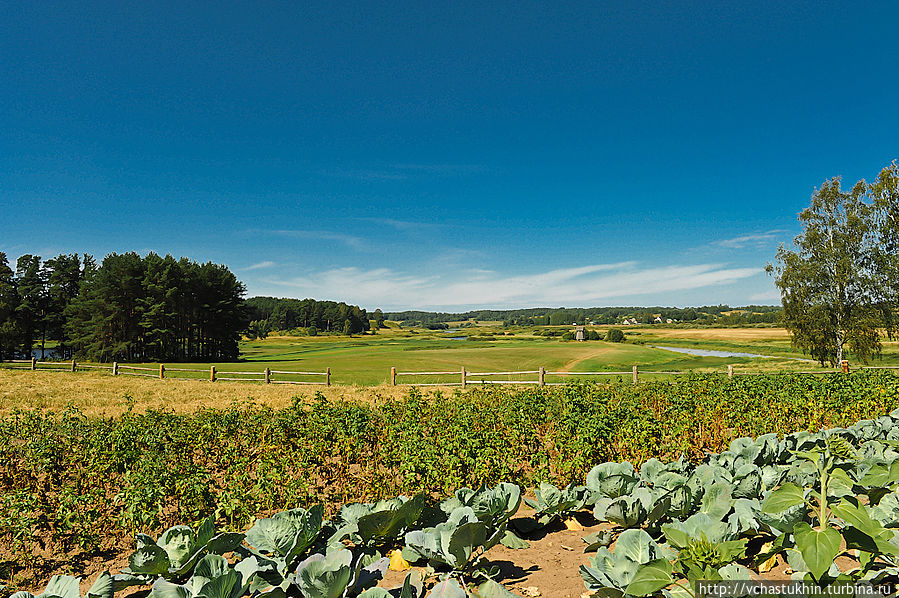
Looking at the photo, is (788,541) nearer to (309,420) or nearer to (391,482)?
(391,482)

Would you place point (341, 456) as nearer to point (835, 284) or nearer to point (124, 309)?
point (835, 284)

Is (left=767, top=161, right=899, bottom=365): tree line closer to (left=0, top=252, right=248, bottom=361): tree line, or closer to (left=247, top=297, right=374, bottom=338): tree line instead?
(left=0, top=252, right=248, bottom=361): tree line

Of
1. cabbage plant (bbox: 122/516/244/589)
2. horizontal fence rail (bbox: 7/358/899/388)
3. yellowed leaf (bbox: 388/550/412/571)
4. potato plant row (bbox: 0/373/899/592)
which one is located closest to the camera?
cabbage plant (bbox: 122/516/244/589)

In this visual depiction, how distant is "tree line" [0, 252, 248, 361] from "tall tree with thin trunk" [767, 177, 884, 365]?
4620 cm

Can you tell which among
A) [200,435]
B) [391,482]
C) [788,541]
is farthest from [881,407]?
[200,435]

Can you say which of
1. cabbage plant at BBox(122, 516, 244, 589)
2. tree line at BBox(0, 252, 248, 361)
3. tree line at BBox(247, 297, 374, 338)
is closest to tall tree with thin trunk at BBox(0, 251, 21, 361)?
tree line at BBox(0, 252, 248, 361)

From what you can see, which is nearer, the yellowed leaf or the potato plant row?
the yellowed leaf

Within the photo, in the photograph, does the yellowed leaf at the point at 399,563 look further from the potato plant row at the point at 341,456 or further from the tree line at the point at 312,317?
the tree line at the point at 312,317

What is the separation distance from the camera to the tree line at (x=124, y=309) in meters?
43.1

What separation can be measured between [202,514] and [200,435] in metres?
2.62

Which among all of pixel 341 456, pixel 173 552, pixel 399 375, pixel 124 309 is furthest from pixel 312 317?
pixel 173 552

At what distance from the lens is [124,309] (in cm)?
4369

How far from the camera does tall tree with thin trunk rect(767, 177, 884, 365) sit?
24.6 m

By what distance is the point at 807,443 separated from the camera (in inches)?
183
